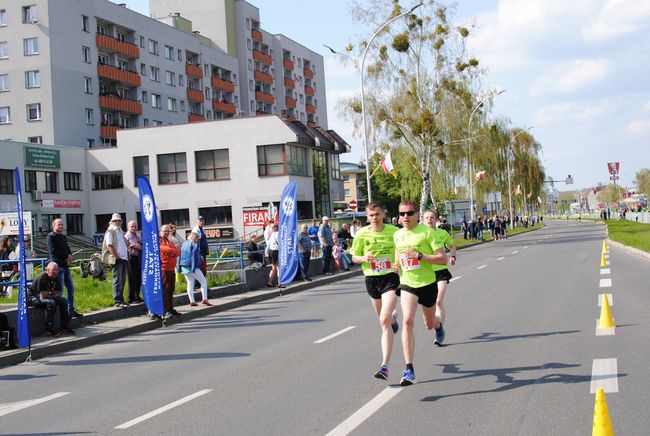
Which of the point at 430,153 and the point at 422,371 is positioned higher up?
the point at 430,153

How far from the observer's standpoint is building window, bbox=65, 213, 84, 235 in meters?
51.6

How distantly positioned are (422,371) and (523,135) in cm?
7639

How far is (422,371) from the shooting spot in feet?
26.4

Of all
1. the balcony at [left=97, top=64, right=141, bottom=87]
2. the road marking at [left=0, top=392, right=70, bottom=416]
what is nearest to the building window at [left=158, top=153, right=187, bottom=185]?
the balcony at [left=97, top=64, right=141, bottom=87]

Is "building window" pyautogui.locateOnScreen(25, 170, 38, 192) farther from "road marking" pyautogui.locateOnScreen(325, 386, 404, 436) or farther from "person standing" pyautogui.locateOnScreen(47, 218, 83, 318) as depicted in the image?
"road marking" pyautogui.locateOnScreen(325, 386, 404, 436)

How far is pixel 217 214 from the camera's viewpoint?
50.8 metres

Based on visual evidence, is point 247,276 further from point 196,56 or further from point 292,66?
point 292,66

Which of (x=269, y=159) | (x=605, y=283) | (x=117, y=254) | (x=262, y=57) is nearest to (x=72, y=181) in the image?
(x=269, y=159)

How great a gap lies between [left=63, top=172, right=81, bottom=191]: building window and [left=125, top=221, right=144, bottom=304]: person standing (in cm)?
3789

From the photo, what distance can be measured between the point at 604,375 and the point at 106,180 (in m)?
50.1

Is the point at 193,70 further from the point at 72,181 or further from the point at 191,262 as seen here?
the point at 191,262

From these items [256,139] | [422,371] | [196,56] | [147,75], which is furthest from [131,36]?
[422,371]

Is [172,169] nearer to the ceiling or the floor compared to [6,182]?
nearer to the ceiling

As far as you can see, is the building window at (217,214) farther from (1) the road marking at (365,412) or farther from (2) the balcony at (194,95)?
(1) the road marking at (365,412)
